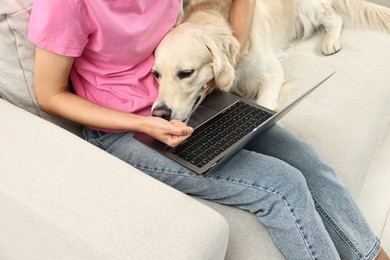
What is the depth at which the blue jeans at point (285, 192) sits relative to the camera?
917 millimetres

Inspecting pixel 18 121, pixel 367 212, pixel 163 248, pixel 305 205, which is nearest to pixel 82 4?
pixel 18 121

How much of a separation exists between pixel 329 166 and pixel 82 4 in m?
0.77

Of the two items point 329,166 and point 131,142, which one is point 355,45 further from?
point 131,142

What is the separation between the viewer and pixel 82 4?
90 cm

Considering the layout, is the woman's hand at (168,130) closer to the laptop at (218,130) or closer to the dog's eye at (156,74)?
the laptop at (218,130)

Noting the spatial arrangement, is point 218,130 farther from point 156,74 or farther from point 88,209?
point 88,209

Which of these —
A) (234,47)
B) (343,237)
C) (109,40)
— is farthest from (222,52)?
(343,237)

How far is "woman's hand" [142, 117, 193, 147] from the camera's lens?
890 mm

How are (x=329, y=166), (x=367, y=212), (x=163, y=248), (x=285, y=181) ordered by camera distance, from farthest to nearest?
(x=367, y=212) → (x=329, y=166) → (x=285, y=181) → (x=163, y=248)

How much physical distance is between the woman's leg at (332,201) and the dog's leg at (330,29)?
75cm

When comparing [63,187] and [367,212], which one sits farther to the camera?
[367,212]

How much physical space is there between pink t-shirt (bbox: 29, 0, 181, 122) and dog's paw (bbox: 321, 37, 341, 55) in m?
0.80

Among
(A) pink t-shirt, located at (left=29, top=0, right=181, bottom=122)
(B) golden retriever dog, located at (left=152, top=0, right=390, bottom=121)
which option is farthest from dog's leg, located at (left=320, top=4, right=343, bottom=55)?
(A) pink t-shirt, located at (left=29, top=0, right=181, bottom=122)

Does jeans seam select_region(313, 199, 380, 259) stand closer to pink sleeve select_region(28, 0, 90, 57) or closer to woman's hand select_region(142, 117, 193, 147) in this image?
woman's hand select_region(142, 117, 193, 147)
